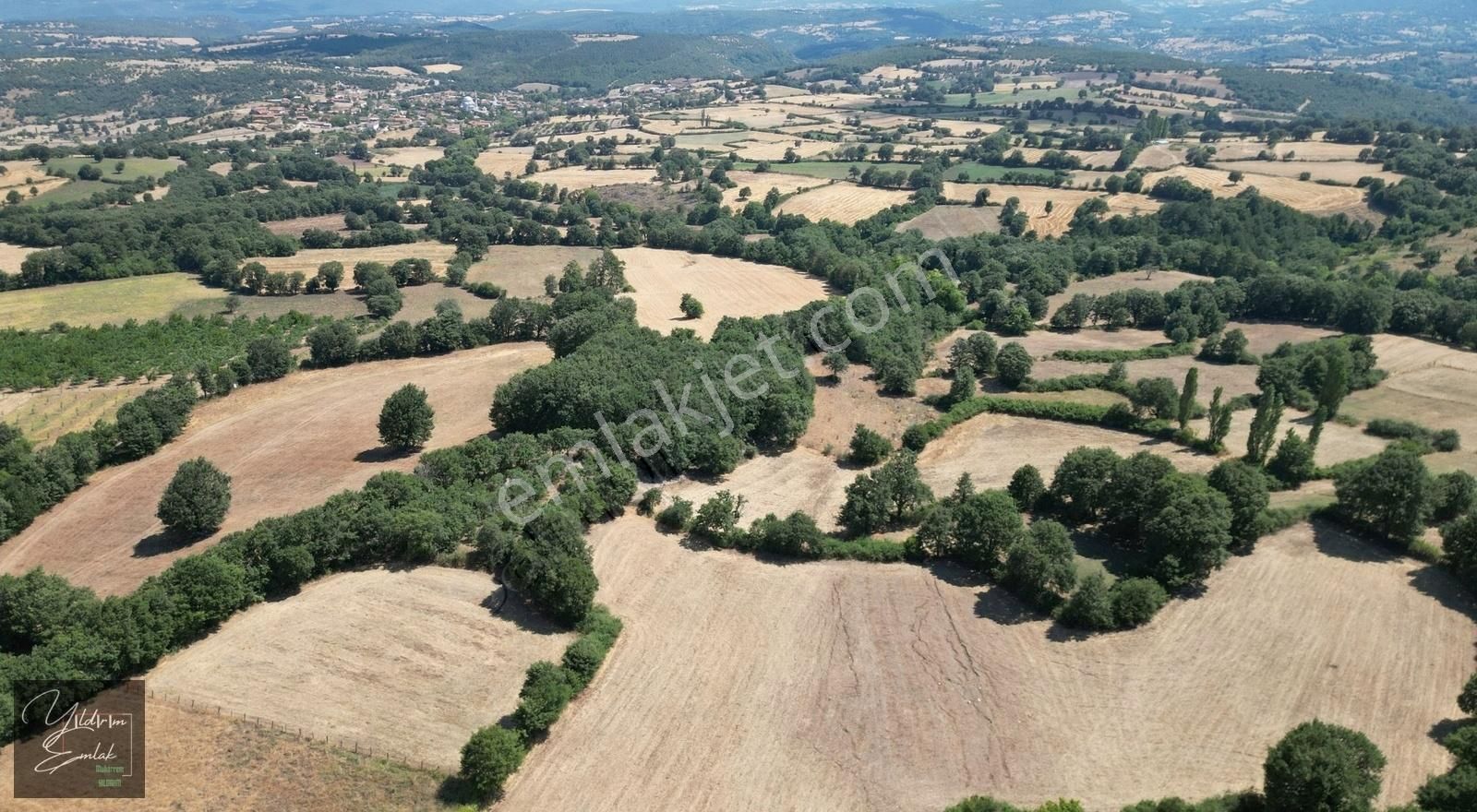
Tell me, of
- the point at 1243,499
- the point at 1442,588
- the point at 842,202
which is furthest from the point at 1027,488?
the point at 842,202

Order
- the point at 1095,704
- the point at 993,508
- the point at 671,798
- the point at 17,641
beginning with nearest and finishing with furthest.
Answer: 1. the point at 671,798
2. the point at 1095,704
3. the point at 17,641
4. the point at 993,508

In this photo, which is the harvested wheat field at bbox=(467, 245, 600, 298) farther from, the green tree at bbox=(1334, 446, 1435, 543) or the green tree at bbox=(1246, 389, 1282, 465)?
the green tree at bbox=(1334, 446, 1435, 543)

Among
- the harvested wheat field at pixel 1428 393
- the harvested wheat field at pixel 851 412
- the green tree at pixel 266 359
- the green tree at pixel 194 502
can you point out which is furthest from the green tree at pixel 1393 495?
the green tree at pixel 266 359

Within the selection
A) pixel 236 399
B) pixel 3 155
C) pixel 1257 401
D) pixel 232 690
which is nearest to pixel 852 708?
pixel 232 690

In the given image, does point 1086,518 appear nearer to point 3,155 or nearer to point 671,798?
point 671,798

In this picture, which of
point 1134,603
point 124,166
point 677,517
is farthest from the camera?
point 124,166

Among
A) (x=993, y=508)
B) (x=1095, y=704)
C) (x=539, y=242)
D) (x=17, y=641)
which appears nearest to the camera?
(x=1095, y=704)

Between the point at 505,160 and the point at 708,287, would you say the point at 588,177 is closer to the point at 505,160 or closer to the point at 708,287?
the point at 505,160
